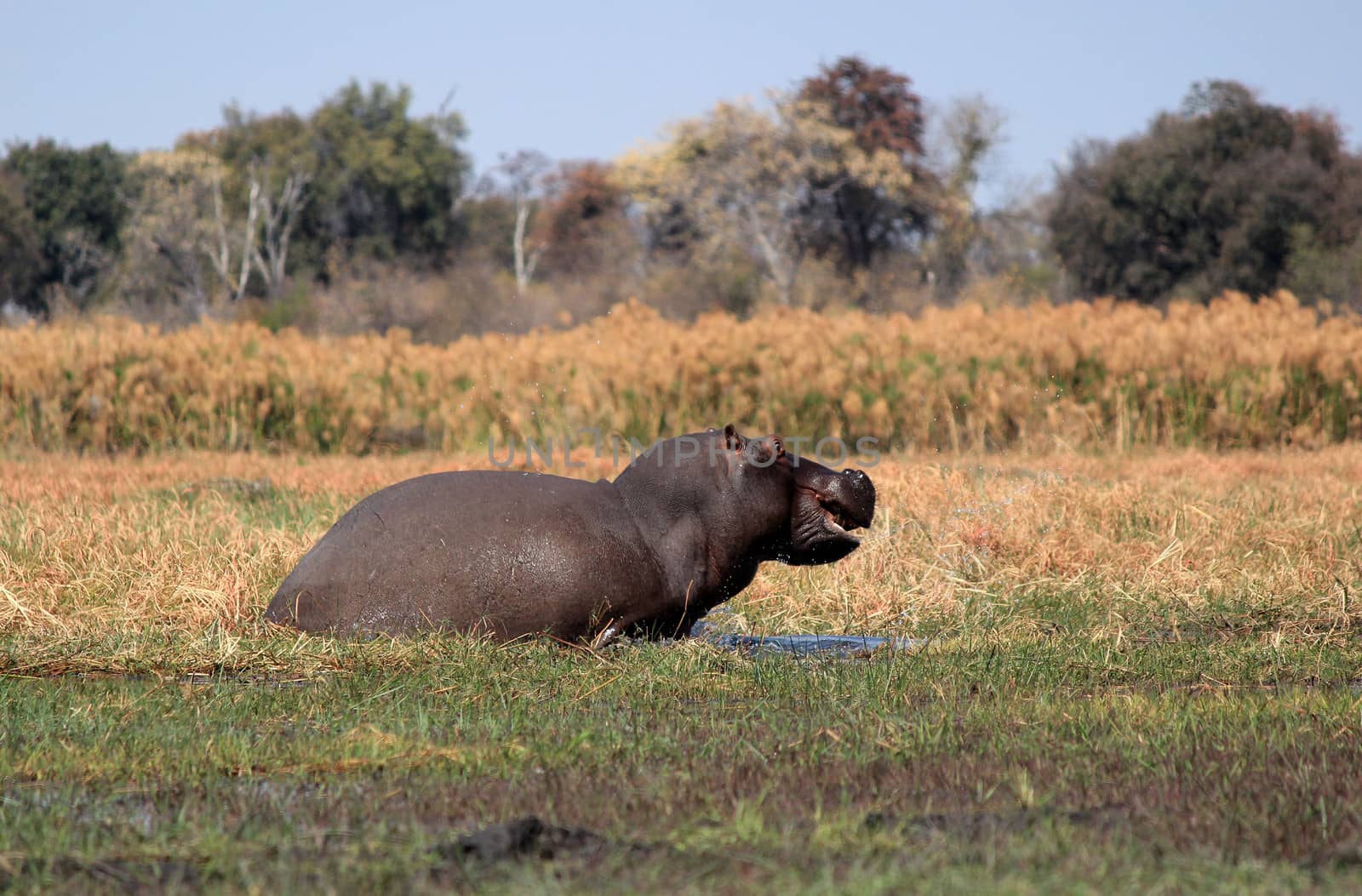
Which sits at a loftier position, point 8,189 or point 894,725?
point 8,189

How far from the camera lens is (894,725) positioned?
15.1ft

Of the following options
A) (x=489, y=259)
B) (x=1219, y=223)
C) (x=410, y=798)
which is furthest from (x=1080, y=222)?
(x=410, y=798)

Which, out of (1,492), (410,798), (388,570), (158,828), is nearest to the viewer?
(158,828)

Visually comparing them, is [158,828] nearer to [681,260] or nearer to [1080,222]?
[1080,222]

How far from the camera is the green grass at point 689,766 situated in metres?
3.22

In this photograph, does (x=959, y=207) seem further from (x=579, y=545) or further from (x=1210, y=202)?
(x=579, y=545)

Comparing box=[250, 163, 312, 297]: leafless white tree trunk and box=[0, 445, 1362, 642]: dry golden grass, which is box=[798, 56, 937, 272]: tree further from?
box=[0, 445, 1362, 642]: dry golden grass

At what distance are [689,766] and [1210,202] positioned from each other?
37.9 meters

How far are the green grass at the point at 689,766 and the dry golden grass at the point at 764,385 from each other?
9.56m

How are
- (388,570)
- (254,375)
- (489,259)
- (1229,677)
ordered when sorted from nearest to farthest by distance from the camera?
1. (1229,677)
2. (388,570)
3. (254,375)
4. (489,259)

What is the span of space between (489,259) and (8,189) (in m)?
17.1

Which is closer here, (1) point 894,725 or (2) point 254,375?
(1) point 894,725

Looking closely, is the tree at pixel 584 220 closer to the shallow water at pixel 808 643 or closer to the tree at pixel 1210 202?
the tree at pixel 1210 202

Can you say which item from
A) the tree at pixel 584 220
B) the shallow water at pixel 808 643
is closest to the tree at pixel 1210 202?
the tree at pixel 584 220
